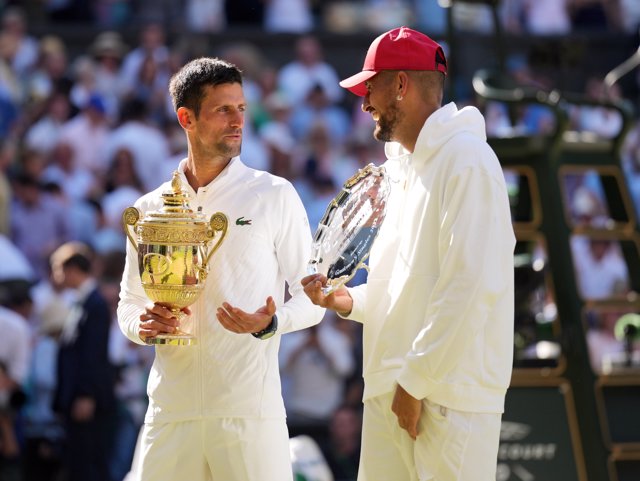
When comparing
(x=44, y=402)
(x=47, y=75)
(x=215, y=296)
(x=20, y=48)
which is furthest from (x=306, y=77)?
(x=215, y=296)

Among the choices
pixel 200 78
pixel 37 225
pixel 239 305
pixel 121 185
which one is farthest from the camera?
pixel 121 185

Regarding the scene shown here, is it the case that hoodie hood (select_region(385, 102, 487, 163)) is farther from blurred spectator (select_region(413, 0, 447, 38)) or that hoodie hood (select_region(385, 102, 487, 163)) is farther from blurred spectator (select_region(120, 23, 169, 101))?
blurred spectator (select_region(413, 0, 447, 38))

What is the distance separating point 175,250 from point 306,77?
988 cm

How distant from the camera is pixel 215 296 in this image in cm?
489

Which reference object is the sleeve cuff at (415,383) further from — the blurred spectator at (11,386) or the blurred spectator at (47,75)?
the blurred spectator at (47,75)

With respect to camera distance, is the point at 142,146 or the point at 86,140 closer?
the point at 142,146

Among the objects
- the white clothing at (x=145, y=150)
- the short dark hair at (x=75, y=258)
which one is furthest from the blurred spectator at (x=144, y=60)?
the short dark hair at (x=75, y=258)

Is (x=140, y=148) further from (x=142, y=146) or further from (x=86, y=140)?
(x=86, y=140)

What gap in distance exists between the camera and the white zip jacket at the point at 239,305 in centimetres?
482

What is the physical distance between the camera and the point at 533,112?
14.7m

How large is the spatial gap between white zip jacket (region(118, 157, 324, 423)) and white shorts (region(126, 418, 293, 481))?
0.13 feet

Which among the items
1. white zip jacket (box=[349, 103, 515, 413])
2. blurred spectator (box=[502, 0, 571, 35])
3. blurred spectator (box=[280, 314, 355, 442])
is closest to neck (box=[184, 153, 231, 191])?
white zip jacket (box=[349, 103, 515, 413])

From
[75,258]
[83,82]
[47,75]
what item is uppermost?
[47,75]

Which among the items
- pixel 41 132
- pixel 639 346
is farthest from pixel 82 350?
pixel 639 346
